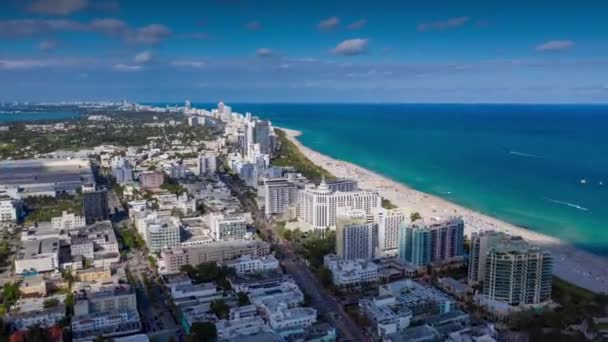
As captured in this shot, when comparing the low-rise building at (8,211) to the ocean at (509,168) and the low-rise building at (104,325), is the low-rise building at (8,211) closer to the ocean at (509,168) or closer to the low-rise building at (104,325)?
the low-rise building at (104,325)

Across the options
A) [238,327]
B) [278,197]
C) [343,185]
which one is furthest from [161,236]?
[343,185]

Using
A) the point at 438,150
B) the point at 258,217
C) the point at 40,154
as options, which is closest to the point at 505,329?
the point at 258,217

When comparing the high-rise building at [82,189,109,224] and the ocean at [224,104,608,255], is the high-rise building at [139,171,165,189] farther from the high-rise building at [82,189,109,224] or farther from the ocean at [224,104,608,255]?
the ocean at [224,104,608,255]

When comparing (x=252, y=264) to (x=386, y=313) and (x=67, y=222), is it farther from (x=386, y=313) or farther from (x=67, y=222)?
(x=67, y=222)

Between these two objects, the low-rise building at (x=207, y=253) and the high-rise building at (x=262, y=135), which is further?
the high-rise building at (x=262, y=135)

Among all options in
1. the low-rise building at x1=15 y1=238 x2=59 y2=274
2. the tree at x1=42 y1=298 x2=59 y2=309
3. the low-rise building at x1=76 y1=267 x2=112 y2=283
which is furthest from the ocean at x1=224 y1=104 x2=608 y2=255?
the low-rise building at x1=15 y1=238 x2=59 y2=274

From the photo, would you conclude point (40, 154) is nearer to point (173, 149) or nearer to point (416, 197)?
point (173, 149)

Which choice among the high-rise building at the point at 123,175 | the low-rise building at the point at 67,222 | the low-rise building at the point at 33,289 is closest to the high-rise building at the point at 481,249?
the low-rise building at the point at 33,289
